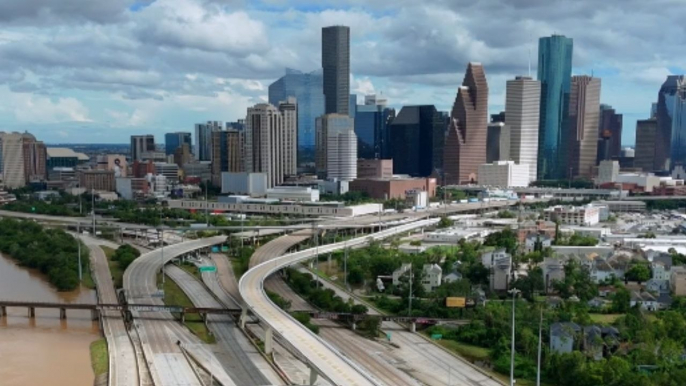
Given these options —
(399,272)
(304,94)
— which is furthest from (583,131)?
(399,272)

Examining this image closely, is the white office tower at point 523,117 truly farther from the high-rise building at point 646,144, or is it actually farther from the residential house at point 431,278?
the residential house at point 431,278

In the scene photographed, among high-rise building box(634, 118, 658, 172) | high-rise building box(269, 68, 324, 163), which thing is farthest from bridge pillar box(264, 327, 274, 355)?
high-rise building box(269, 68, 324, 163)

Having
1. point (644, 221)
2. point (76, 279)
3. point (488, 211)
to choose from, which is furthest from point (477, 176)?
point (76, 279)

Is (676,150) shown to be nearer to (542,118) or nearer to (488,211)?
(542,118)

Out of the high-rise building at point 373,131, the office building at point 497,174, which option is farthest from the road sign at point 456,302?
the high-rise building at point 373,131

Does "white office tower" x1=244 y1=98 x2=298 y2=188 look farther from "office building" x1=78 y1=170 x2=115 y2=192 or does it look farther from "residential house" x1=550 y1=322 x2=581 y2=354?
"residential house" x1=550 y1=322 x2=581 y2=354

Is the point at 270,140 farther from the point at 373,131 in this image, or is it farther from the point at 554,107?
the point at 554,107
